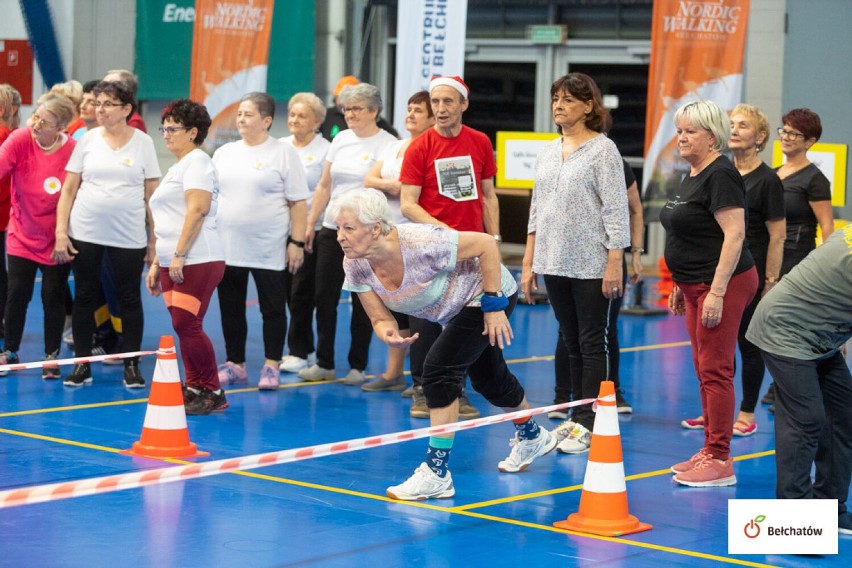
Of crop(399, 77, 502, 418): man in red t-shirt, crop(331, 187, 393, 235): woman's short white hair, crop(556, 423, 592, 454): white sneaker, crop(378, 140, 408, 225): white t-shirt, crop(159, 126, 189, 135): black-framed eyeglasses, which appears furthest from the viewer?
crop(378, 140, 408, 225): white t-shirt

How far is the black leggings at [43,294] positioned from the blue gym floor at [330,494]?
0.31 meters

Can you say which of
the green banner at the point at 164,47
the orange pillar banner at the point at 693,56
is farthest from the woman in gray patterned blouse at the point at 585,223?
the green banner at the point at 164,47

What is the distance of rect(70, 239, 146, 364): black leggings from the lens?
25.8 feet

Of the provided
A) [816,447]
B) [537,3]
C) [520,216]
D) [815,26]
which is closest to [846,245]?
[816,447]

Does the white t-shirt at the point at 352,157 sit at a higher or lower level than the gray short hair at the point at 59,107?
lower

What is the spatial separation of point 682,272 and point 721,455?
797mm

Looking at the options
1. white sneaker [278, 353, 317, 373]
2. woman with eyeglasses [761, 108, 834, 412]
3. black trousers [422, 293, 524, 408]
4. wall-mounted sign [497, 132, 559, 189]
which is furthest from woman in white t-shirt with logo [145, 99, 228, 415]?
wall-mounted sign [497, 132, 559, 189]

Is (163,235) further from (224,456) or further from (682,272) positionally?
(682,272)

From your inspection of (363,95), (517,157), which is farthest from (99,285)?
(517,157)

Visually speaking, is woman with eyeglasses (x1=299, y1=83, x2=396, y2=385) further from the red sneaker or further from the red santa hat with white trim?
the red sneaker

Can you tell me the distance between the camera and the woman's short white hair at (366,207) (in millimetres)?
4934

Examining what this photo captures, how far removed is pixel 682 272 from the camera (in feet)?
19.1

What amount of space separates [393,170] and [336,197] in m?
0.50

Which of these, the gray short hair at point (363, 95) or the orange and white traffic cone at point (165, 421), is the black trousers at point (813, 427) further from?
the gray short hair at point (363, 95)
